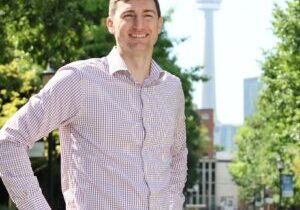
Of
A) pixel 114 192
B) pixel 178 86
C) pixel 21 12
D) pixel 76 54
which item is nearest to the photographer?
pixel 114 192

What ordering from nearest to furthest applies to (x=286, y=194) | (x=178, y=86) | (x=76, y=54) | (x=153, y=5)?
(x=153, y=5) → (x=178, y=86) → (x=76, y=54) → (x=286, y=194)

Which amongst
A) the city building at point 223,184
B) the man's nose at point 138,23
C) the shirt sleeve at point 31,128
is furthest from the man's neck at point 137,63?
the city building at point 223,184

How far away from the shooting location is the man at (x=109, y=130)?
3.01 meters

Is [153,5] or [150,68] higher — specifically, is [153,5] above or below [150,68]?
above

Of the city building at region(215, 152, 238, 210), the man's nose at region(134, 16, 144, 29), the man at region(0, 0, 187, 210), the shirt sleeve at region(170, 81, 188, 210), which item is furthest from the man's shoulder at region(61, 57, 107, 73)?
the city building at region(215, 152, 238, 210)

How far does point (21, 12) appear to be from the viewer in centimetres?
2034

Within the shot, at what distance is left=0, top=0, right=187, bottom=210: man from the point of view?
3.01 metres

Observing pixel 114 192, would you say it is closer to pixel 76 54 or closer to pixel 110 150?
pixel 110 150

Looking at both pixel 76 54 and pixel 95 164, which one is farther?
pixel 76 54

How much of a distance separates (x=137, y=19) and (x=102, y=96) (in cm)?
32

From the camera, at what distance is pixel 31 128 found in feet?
10.0

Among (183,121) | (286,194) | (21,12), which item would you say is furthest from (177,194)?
(286,194)

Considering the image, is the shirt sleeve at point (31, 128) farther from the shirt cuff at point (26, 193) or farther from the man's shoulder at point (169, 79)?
the man's shoulder at point (169, 79)

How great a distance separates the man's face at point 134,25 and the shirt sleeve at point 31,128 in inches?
8.9
